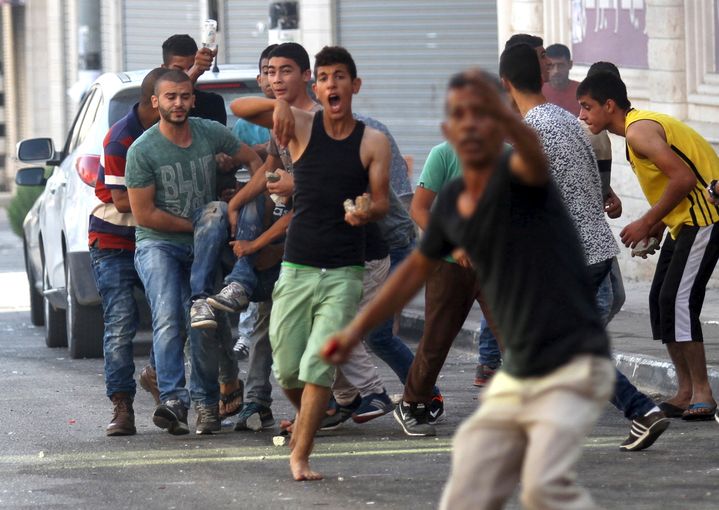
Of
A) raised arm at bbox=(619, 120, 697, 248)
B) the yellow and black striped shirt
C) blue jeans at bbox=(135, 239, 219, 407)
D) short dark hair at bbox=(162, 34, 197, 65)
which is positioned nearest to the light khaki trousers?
raised arm at bbox=(619, 120, 697, 248)

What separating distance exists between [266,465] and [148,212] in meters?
1.43

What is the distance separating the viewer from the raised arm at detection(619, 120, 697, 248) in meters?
8.17

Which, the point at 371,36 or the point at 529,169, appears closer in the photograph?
the point at 529,169

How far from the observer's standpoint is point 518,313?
5.10 meters

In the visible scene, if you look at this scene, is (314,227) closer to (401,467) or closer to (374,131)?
(374,131)

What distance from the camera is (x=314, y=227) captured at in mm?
7660

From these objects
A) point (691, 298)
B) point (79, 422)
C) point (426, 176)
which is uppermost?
point (426, 176)

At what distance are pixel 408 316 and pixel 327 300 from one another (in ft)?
18.7

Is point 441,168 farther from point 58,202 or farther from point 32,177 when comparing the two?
point 32,177

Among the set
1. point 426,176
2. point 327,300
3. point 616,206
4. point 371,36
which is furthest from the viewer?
point 371,36

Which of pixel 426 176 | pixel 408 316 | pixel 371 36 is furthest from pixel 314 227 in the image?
pixel 371 36

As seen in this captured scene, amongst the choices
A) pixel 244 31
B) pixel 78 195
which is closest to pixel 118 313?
pixel 78 195

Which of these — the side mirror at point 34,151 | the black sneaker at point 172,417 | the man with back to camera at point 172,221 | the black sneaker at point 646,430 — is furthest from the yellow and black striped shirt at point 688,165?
the side mirror at point 34,151

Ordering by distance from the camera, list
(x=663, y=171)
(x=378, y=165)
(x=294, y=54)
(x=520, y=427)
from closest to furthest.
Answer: (x=520, y=427), (x=378, y=165), (x=663, y=171), (x=294, y=54)
